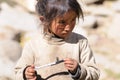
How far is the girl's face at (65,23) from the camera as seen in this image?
331 cm

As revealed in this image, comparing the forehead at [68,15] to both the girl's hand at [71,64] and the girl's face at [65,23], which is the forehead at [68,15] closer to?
the girl's face at [65,23]

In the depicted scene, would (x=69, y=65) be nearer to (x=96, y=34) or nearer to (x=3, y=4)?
(x=96, y=34)

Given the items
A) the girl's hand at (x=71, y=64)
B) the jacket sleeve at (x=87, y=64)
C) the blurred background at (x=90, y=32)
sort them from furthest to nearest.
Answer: the blurred background at (x=90, y=32), the jacket sleeve at (x=87, y=64), the girl's hand at (x=71, y=64)

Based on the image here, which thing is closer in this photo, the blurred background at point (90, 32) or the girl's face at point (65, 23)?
the girl's face at point (65, 23)

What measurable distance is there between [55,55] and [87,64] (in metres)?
0.23

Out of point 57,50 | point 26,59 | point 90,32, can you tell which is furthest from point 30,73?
point 90,32

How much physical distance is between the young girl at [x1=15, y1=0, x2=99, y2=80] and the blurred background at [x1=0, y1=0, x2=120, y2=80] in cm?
281

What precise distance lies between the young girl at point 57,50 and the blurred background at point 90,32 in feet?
9.22

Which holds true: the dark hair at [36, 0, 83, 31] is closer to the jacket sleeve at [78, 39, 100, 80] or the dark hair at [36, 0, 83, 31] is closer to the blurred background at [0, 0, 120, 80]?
the jacket sleeve at [78, 39, 100, 80]

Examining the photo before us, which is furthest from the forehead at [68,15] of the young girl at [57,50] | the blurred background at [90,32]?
the blurred background at [90,32]

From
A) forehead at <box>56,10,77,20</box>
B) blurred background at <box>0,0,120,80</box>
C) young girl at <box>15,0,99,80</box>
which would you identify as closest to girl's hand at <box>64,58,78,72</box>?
young girl at <box>15,0,99,80</box>

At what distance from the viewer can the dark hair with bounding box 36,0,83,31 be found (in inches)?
A: 131

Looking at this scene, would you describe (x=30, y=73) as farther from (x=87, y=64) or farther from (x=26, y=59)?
(x=87, y=64)

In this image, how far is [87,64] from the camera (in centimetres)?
345
